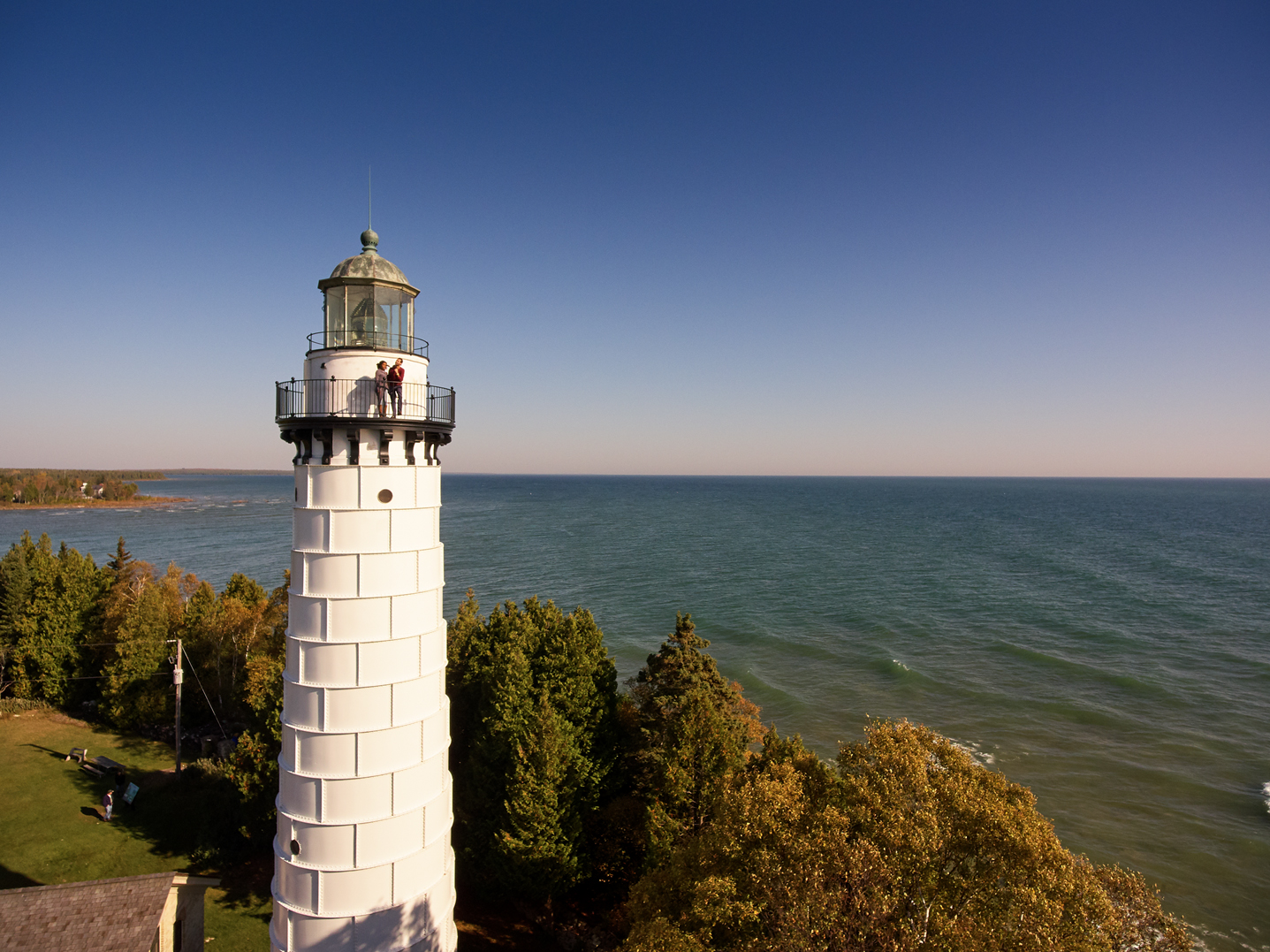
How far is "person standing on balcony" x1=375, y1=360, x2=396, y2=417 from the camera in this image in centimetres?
1116

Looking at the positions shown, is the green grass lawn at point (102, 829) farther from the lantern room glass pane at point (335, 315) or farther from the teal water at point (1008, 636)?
the teal water at point (1008, 636)

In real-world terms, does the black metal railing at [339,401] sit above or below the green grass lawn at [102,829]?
above

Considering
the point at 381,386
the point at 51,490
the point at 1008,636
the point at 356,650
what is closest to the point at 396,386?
the point at 381,386

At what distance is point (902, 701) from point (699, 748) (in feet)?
83.7

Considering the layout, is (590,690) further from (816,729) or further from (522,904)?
(816,729)

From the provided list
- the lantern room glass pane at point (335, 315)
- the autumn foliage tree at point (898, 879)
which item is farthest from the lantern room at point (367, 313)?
the autumn foliage tree at point (898, 879)

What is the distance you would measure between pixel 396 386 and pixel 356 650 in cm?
457

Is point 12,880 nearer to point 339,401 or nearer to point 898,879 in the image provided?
point 339,401

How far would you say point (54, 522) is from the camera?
123 m

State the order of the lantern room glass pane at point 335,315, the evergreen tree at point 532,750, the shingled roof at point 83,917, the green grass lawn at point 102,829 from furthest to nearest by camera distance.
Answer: the green grass lawn at point 102,829 < the evergreen tree at point 532,750 < the shingled roof at point 83,917 < the lantern room glass pane at point 335,315

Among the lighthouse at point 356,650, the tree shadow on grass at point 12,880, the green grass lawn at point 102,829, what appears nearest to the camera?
the lighthouse at point 356,650

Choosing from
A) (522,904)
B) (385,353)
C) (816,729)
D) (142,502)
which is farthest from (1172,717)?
(142,502)

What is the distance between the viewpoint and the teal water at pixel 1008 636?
2784 centimetres

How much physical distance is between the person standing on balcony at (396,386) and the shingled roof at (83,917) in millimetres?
11702
